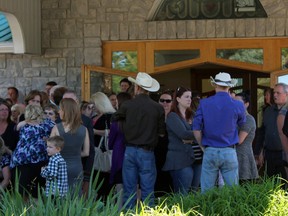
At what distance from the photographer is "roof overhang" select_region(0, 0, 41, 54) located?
1162 cm

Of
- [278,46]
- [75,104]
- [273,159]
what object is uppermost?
[278,46]

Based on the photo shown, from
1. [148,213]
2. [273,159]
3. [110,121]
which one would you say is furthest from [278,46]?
[148,213]

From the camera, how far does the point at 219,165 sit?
7.94 meters

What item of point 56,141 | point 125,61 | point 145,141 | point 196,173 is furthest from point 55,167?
point 125,61

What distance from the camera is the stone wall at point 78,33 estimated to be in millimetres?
12648

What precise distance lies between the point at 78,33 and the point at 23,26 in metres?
1.11

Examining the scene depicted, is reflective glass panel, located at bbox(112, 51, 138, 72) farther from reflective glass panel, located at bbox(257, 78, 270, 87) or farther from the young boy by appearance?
the young boy

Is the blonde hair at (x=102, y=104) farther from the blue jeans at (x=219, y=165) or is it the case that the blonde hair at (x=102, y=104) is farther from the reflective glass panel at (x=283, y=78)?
the reflective glass panel at (x=283, y=78)

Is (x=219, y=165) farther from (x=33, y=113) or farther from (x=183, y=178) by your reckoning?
(x=33, y=113)

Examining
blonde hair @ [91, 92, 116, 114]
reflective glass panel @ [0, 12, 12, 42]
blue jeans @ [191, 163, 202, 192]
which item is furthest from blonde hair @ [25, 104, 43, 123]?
A: reflective glass panel @ [0, 12, 12, 42]

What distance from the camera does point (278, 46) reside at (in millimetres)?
12406

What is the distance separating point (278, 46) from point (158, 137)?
175 inches

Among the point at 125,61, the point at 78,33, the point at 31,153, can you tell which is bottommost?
the point at 31,153

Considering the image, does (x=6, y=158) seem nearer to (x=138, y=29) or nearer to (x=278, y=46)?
(x=138, y=29)
